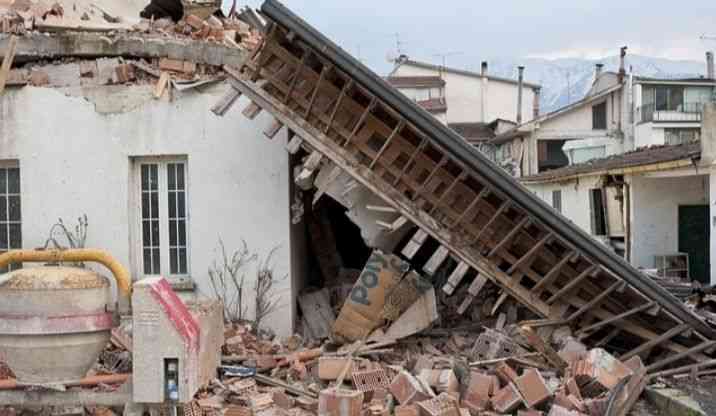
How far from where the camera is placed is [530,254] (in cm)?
923

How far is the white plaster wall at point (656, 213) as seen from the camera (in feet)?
58.3

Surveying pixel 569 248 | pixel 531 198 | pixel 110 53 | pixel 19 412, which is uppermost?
pixel 110 53

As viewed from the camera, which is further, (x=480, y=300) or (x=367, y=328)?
(x=480, y=300)

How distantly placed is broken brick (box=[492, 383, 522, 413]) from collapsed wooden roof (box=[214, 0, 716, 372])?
1.68 meters

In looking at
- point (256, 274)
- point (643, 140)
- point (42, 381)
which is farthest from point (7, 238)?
point (643, 140)

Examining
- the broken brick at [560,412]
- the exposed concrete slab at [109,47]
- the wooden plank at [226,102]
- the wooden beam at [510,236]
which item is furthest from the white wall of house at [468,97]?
the broken brick at [560,412]

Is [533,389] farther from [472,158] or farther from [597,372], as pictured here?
[472,158]

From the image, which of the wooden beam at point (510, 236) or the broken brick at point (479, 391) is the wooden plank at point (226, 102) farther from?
the broken brick at point (479, 391)

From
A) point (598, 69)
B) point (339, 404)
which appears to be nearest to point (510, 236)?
point (339, 404)

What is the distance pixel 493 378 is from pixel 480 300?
8.16ft

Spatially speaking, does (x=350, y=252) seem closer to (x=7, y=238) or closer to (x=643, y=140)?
(x=7, y=238)

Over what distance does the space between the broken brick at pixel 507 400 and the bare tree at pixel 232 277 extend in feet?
14.3

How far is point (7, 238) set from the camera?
11125 millimetres

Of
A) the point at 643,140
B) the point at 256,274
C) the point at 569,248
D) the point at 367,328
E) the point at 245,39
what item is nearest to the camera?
the point at 569,248
